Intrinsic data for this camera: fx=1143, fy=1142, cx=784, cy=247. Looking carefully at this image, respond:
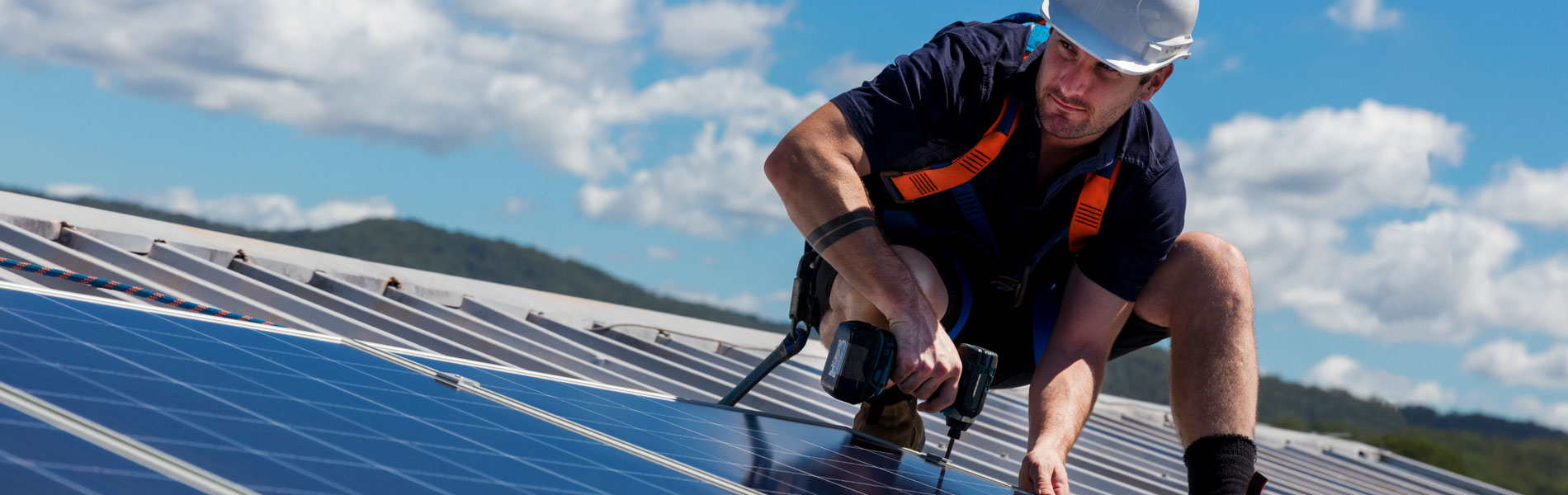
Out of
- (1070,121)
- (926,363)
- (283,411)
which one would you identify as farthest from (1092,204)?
(283,411)

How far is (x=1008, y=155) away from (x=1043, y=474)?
44.9 inches

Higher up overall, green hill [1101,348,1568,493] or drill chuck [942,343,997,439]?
green hill [1101,348,1568,493]

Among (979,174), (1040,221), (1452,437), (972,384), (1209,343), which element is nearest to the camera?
(972,384)

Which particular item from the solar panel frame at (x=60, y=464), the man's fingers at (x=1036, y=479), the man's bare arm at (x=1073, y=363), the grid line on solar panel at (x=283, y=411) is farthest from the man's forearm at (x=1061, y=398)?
the solar panel frame at (x=60, y=464)

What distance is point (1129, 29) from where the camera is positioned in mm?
3584

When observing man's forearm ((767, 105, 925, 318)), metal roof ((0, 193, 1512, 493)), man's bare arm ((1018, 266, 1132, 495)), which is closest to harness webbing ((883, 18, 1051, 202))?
man's forearm ((767, 105, 925, 318))

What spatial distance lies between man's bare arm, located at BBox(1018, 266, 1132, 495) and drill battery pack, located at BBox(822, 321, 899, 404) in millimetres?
801

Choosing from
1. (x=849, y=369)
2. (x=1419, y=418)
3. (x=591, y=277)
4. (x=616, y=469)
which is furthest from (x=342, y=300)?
(x=591, y=277)

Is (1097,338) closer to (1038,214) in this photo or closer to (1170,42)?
(1038,214)

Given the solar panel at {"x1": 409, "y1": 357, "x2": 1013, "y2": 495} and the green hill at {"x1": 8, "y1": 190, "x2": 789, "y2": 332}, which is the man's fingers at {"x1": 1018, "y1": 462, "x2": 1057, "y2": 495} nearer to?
the solar panel at {"x1": 409, "y1": 357, "x2": 1013, "y2": 495}

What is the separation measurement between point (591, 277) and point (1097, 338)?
5184 inches

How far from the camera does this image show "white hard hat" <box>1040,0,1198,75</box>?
3559 millimetres

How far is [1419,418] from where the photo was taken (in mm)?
22422

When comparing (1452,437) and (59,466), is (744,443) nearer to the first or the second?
(59,466)
